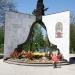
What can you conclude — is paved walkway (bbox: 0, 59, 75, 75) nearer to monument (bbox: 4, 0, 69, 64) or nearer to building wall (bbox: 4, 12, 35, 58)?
monument (bbox: 4, 0, 69, 64)

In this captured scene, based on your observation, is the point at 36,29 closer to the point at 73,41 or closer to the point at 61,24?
the point at 61,24

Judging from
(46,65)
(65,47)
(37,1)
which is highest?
(37,1)

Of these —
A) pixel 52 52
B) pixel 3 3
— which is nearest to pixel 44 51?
pixel 52 52

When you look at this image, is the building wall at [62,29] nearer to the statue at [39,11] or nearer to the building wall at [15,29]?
the statue at [39,11]

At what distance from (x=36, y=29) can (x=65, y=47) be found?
13.7 ft

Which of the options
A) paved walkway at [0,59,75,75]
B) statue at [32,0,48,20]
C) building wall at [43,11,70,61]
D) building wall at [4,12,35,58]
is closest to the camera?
paved walkway at [0,59,75,75]

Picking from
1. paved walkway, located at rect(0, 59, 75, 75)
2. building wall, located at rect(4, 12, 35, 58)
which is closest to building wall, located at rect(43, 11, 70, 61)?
building wall, located at rect(4, 12, 35, 58)

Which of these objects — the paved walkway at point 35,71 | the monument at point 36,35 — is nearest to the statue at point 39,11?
the monument at point 36,35

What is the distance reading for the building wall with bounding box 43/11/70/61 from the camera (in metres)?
22.7

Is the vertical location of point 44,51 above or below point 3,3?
below

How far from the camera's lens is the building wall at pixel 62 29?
2266cm

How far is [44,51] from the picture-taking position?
2425 centimetres

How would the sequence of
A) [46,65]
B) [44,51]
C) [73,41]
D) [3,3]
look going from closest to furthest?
1. [46,65]
2. [44,51]
3. [3,3]
4. [73,41]

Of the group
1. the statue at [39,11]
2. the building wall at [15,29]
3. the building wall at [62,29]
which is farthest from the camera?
the statue at [39,11]
